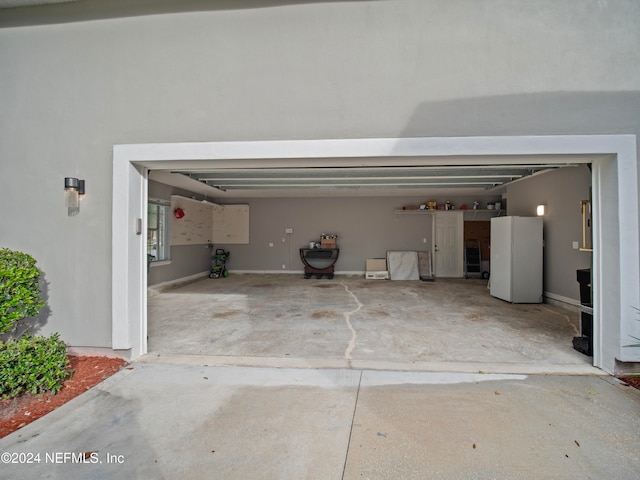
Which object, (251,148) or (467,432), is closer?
(467,432)

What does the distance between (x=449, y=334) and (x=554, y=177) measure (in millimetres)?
3971

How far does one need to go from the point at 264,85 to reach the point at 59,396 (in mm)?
3278

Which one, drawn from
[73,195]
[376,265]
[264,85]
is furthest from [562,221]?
[73,195]

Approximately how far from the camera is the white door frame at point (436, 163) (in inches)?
109

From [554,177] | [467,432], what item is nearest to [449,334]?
[467,432]

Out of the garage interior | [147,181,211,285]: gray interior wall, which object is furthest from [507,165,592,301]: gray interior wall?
[147,181,211,285]: gray interior wall

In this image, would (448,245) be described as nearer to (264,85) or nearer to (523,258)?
(523,258)

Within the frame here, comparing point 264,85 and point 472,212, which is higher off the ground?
point 264,85

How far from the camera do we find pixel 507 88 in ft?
9.50

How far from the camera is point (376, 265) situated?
9789 mm

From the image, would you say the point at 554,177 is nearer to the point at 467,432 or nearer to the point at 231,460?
the point at 467,432

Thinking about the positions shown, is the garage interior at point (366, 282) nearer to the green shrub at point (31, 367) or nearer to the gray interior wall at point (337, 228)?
the gray interior wall at point (337, 228)

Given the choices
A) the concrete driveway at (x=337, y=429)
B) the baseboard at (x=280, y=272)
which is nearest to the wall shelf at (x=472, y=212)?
the baseboard at (x=280, y=272)

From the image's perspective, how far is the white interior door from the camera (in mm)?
9711
